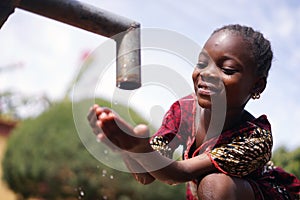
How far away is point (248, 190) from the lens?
1.60 metres

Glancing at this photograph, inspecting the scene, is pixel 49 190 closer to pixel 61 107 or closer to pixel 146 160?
pixel 61 107

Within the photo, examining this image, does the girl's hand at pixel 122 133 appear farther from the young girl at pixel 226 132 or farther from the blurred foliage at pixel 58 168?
the blurred foliage at pixel 58 168

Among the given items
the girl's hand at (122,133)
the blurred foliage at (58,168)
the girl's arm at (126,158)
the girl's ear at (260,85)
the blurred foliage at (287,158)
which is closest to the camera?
the girl's hand at (122,133)

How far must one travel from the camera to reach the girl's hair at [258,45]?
1648 millimetres

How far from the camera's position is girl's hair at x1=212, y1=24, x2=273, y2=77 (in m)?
1.65

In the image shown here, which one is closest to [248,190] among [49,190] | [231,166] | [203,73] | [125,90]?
[231,166]

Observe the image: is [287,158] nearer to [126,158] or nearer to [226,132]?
[226,132]

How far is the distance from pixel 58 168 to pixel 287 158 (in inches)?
200

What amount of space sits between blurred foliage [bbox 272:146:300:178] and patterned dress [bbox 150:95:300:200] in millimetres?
3278

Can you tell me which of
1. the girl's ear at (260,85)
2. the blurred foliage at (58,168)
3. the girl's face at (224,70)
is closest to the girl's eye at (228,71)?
the girl's face at (224,70)

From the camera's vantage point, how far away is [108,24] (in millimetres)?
1694

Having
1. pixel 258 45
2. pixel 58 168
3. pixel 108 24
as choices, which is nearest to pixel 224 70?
pixel 258 45

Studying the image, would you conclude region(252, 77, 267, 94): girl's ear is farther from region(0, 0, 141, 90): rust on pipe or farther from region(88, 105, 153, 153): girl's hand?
region(88, 105, 153, 153): girl's hand

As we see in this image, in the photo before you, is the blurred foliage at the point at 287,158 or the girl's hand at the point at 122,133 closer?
the girl's hand at the point at 122,133
